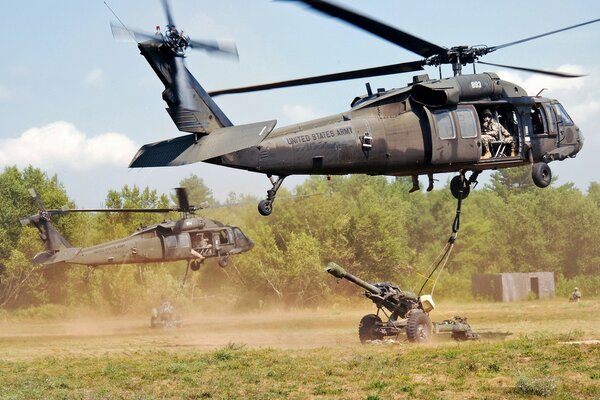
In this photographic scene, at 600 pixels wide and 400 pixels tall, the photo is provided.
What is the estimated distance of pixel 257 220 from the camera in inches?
2569

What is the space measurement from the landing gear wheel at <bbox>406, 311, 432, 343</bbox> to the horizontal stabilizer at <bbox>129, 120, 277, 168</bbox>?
8166 mm

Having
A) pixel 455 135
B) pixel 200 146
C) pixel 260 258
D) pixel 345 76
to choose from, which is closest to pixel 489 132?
pixel 455 135

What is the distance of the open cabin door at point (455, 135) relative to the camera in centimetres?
2325

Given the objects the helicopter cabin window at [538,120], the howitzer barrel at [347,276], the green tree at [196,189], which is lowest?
the howitzer barrel at [347,276]

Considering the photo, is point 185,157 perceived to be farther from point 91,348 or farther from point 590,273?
point 590,273

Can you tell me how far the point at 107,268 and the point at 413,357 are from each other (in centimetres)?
4108

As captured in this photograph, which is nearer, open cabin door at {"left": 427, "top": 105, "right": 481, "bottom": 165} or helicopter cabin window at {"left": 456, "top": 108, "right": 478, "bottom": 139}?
open cabin door at {"left": 427, "top": 105, "right": 481, "bottom": 165}

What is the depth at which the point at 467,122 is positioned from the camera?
77.4ft

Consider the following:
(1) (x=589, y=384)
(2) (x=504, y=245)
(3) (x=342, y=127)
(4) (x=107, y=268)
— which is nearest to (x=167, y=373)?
(3) (x=342, y=127)

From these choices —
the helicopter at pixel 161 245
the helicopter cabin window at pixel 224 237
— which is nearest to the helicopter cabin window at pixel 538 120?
the helicopter at pixel 161 245

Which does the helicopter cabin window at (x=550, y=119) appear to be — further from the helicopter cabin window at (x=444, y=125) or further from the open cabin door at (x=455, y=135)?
the helicopter cabin window at (x=444, y=125)

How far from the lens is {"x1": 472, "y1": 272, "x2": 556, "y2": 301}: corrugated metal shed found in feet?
188

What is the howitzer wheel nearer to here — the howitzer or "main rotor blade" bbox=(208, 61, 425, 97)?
the howitzer

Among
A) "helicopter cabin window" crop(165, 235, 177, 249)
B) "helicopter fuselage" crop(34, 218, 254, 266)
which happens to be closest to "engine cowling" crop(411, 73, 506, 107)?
"helicopter fuselage" crop(34, 218, 254, 266)
